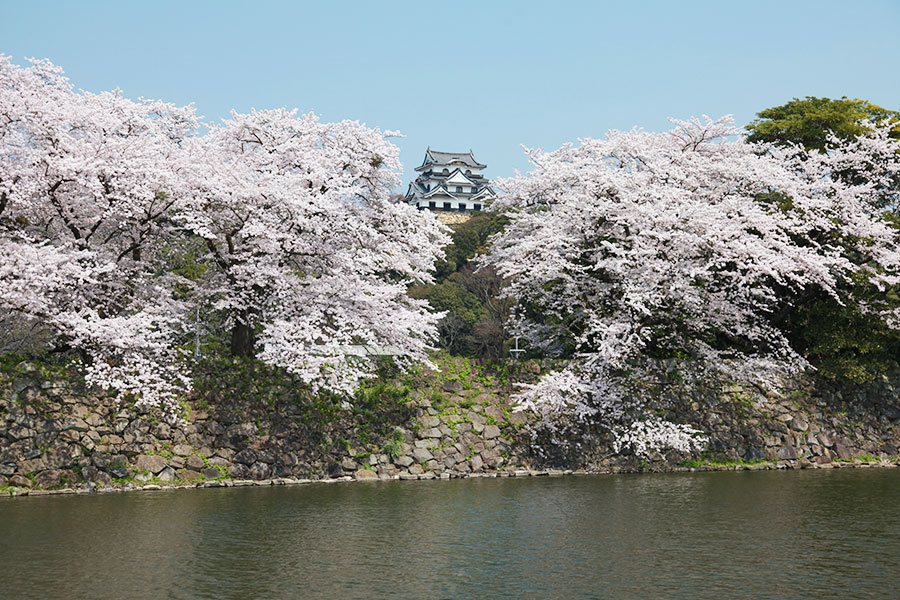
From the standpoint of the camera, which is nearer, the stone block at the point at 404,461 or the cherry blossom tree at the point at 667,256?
the stone block at the point at 404,461

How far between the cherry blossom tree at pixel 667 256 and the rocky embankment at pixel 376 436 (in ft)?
4.00

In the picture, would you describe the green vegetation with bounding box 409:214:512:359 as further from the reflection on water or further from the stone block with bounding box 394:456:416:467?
the reflection on water

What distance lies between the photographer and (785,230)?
1228 inches

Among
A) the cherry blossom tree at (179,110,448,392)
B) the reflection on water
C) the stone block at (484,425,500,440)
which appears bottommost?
the reflection on water

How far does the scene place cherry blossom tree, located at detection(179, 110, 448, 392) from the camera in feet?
80.9

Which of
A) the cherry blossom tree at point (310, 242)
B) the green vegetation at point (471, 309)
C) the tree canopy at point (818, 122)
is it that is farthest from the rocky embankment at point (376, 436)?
the green vegetation at point (471, 309)

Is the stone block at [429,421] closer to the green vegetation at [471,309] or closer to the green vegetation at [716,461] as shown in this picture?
the green vegetation at [716,461]

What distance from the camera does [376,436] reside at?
85.5ft

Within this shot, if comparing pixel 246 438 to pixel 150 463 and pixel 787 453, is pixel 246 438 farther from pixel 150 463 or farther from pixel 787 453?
pixel 787 453

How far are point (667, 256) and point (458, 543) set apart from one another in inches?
667

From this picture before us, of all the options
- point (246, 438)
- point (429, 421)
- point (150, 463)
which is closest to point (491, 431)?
point (429, 421)

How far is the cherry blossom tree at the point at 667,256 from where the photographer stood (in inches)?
1097

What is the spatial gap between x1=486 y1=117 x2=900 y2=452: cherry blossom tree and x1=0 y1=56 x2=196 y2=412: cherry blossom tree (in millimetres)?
Answer: 11369

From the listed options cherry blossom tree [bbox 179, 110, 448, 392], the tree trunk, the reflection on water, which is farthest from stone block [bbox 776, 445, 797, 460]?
the tree trunk
